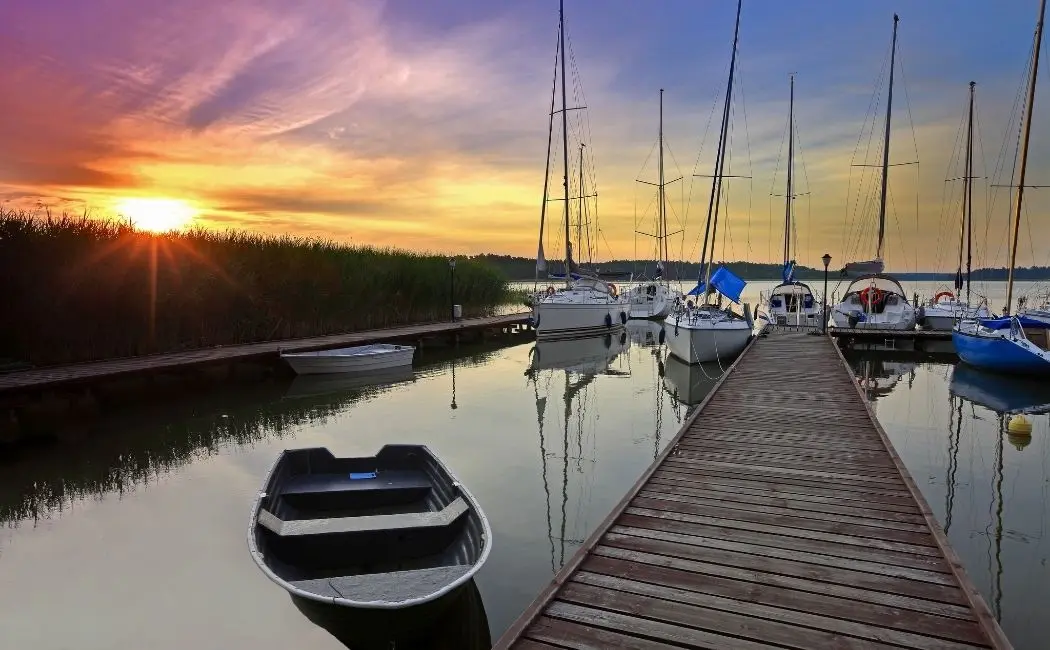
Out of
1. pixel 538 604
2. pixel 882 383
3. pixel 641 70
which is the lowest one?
pixel 882 383

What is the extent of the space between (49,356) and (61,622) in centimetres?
1056

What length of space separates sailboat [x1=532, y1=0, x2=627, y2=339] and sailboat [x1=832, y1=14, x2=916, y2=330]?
9.42m

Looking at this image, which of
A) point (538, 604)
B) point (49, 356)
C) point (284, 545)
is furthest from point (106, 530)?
point (49, 356)

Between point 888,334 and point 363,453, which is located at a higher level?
point 888,334

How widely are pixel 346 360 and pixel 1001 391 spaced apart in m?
16.0

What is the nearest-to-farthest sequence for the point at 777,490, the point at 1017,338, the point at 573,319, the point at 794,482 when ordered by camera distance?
the point at 777,490 → the point at 794,482 → the point at 1017,338 → the point at 573,319

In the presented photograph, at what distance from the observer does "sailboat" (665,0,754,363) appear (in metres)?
16.7

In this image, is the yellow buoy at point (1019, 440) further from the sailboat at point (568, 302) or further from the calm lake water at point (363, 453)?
the sailboat at point (568, 302)

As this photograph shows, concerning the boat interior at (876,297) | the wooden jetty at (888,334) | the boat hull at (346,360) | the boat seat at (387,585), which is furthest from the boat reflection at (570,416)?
the boat interior at (876,297)

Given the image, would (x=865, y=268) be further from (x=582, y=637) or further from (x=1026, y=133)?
(x=582, y=637)

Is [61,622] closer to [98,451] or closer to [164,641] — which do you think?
[164,641]

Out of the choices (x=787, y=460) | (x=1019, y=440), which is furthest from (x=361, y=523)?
(x=1019, y=440)

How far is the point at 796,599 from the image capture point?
12.0ft

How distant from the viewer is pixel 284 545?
4.75m
